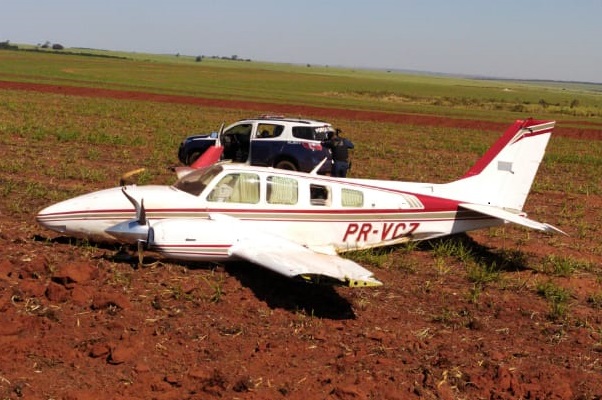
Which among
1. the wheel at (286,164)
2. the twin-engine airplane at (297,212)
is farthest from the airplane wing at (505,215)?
the wheel at (286,164)

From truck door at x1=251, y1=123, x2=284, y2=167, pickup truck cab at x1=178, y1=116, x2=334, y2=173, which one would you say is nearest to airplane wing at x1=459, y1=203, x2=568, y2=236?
pickup truck cab at x1=178, y1=116, x2=334, y2=173

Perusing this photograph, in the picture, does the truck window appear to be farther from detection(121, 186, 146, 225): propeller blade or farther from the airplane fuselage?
detection(121, 186, 146, 225): propeller blade

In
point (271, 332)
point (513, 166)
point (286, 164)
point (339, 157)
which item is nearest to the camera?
point (271, 332)

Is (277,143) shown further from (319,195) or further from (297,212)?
(297,212)

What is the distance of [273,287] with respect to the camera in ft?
31.7

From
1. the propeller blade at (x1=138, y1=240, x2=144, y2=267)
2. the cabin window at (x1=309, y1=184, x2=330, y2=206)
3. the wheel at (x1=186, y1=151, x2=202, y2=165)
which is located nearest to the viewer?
the propeller blade at (x1=138, y1=240, x2=144, y2=267)

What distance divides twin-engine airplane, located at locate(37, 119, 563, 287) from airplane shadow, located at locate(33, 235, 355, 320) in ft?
1.47

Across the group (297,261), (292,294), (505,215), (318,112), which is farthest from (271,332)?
(318,112)

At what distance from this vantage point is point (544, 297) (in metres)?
10.1

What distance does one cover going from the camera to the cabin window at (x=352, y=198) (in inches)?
437

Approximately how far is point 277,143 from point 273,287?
9965 millimetres

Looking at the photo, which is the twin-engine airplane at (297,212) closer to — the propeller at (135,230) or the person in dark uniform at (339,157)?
the propeller at (135,230)

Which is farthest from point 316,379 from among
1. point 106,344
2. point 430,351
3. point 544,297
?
point 544,297

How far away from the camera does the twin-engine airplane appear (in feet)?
31.4
